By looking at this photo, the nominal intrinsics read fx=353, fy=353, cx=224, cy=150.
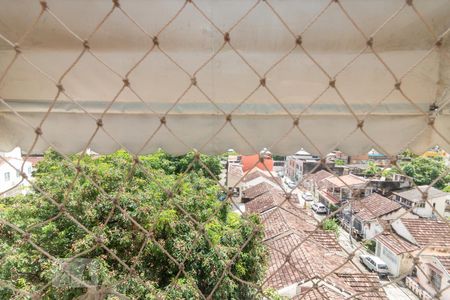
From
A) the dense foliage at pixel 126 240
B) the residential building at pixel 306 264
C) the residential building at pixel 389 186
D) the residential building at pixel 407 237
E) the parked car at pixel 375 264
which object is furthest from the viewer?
the residential building at pixel 389 186

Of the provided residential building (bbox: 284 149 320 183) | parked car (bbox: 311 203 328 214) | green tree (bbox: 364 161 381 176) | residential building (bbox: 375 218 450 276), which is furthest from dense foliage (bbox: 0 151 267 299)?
residential building (bbox: 284 149 320 183)

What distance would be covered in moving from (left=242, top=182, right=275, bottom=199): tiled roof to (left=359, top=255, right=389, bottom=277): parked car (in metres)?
2.61

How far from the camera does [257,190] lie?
29.7 ft

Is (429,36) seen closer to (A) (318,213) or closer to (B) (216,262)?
(B) (216,262)

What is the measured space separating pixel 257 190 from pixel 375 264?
317 centimetres

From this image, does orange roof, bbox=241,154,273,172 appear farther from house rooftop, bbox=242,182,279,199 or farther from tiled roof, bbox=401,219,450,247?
tiled roof, bbox=401,219,450,247

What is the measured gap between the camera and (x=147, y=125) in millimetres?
883

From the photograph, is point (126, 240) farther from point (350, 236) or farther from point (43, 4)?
point (350, 236)

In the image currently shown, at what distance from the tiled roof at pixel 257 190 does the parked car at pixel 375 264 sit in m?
2.61

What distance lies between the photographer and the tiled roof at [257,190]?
342 inches

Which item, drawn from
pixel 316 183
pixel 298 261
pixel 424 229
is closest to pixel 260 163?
pixel 298 261

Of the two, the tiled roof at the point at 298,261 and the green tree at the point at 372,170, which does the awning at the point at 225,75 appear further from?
the tiled roof at the point at 298,261

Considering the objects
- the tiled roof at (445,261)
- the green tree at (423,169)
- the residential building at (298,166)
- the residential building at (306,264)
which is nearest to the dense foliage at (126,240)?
the residential building at (306,264)

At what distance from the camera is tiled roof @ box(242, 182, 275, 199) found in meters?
A: 8.70
